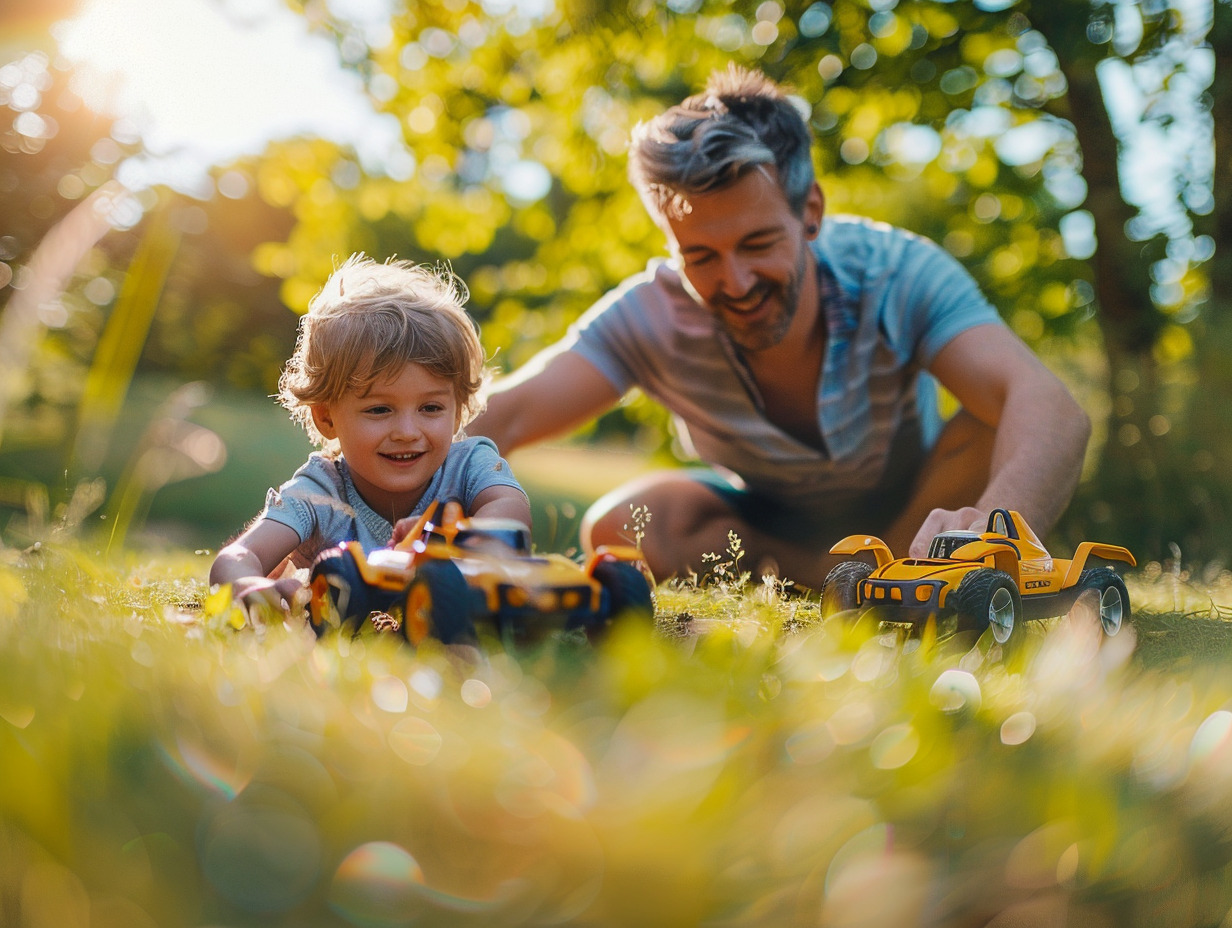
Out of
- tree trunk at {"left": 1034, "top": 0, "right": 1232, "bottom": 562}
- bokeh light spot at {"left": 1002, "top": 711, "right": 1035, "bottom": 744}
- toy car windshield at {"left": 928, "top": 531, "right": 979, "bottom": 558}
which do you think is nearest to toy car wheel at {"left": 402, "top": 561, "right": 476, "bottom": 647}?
bokeh light spot at {"left": 1002, "top": 711, "right": 1035, "bottom": 744}

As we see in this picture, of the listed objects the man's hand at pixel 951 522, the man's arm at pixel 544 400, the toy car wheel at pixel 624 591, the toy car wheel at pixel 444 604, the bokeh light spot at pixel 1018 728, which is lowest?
the bokeh light spot at pixel 1018 728

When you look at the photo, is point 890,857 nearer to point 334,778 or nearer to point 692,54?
point 334,778

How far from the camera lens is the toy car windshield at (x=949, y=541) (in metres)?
2.06

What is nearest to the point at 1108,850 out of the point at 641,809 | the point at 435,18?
the point at 641,809

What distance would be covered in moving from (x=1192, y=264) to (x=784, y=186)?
14.7 feet

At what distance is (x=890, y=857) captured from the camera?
2.81ft

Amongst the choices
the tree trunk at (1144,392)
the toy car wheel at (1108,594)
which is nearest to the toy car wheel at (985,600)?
the toy car wheel at (1108,594)

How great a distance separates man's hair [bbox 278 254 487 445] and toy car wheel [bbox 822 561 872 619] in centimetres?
115

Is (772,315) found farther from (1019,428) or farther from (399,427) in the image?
(399,427)

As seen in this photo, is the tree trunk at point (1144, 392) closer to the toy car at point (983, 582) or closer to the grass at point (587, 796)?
the toy car at point (983, 582)

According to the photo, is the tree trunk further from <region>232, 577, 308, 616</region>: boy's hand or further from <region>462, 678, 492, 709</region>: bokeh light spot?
<region>462, 678, 492, 709</region>: bokeh light spot

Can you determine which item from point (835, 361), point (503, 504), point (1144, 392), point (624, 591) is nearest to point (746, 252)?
point (835, 361)

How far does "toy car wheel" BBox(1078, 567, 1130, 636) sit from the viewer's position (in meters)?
2.17

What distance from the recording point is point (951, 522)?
241 centimetres
